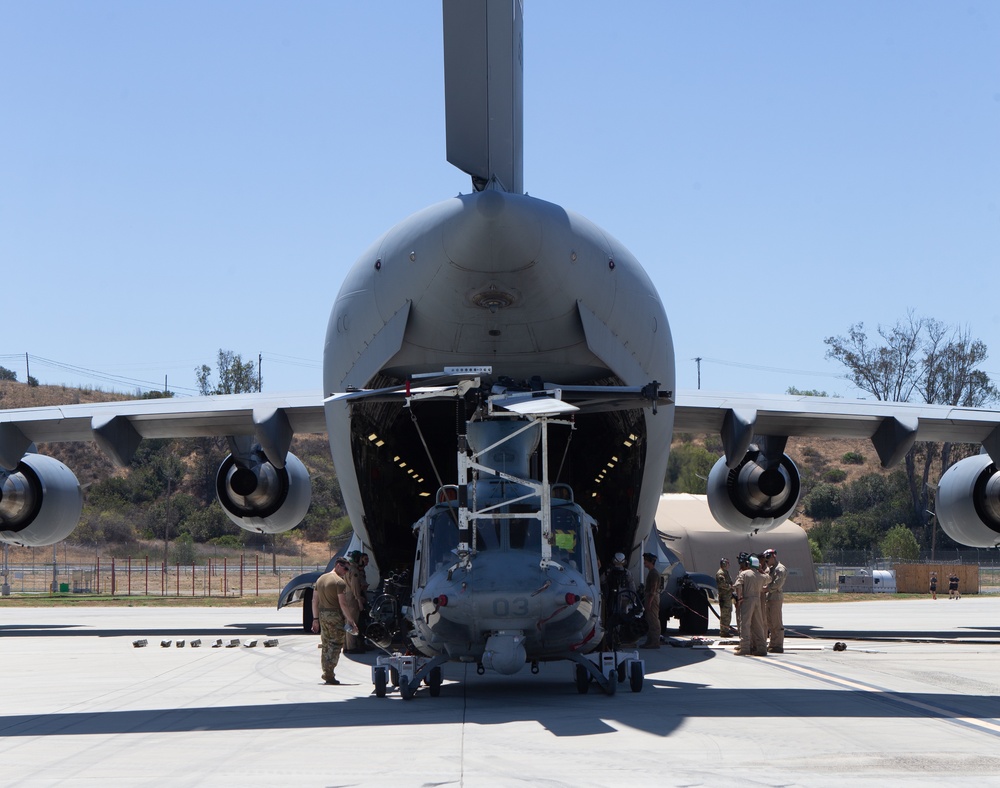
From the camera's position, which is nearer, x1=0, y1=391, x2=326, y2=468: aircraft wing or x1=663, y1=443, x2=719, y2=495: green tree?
x1=0, y1=391, x2=326, y2=468: aircraft wing

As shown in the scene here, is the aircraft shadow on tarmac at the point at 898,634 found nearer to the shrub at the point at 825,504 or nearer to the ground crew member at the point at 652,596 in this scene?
the ground crew member at the point at 652,596

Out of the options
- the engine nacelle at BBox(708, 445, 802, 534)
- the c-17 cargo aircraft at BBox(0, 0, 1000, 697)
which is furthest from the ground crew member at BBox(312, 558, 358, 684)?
the engine nacelle at BBox(708, 445, 802, 534)

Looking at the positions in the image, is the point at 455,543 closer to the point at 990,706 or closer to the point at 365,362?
the point at 365,362

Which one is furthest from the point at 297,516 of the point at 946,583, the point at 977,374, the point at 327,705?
the point at 977,374

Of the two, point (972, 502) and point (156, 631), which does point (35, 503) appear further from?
point (972, 502)

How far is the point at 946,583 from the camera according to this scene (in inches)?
1580

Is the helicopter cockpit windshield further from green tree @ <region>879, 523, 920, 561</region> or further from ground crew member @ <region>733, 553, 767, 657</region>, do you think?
green tree @ <region>879, 523, 920, 561</region>

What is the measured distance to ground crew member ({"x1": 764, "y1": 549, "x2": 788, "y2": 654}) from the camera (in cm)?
1462

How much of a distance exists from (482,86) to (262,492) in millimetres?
10057

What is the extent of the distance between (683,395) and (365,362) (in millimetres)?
6076

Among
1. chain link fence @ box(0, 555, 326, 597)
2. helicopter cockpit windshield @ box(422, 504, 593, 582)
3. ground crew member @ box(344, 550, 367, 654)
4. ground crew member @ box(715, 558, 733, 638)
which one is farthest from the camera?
chain link fence @ box(0, 555, 326, 597)

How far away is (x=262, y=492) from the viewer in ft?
59.6

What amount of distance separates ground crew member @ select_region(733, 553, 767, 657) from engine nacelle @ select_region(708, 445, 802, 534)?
3133 mm

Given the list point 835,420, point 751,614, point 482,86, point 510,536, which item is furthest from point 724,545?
point 482,86
